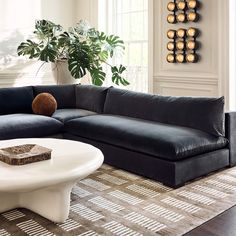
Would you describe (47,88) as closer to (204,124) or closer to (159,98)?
(159,98)

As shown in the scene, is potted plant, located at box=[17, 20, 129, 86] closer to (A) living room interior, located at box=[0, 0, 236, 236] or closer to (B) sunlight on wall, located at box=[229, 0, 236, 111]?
(A) living room interior, located at box=[0, 0, 236, 236]

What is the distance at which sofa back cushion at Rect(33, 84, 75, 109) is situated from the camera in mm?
4768

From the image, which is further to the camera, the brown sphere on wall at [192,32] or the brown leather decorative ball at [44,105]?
the brown sphere on wall at [192,32]

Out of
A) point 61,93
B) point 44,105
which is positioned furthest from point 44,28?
point 44,105

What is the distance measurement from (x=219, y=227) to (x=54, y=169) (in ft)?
3.65

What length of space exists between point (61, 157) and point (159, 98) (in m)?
1.66

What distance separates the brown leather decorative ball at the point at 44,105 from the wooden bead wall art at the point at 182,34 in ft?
5.73

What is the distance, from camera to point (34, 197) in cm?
259

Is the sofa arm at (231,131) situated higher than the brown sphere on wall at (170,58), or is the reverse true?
the brown sphere on wall at (170,58)

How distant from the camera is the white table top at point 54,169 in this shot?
211 cm

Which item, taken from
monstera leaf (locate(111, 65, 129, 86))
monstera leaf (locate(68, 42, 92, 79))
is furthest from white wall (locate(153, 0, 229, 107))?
monstera leaf (locate(68, 42, 92, 79))

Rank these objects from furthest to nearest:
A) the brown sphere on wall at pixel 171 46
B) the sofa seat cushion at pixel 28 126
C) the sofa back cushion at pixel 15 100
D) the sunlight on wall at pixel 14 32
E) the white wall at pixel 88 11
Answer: the white wall at pixel 88 11
the sunlight on wall at pixel 14 32
the brown sphere on wall at pixel 171 46
the sofa back cushion at pixel 15 100
the sofa seat cushion at pixel 28 126

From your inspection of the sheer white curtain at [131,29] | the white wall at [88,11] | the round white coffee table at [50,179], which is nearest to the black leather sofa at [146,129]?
the round white coffee table at [50,179]

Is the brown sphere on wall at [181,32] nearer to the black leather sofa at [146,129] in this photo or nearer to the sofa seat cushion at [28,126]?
the black leather sofa at [146,129]
